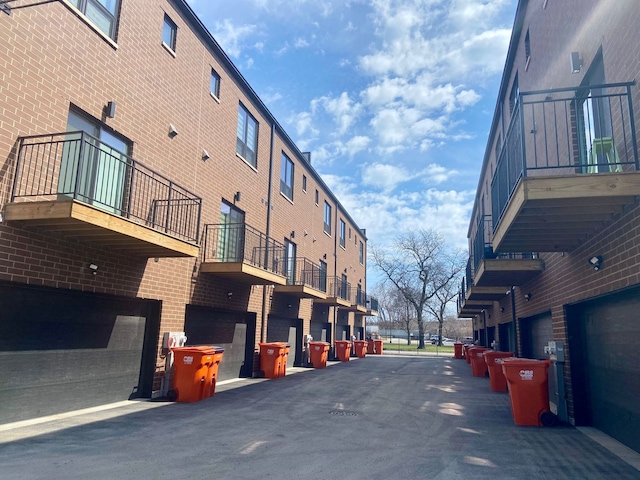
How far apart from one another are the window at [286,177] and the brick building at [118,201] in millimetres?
2274

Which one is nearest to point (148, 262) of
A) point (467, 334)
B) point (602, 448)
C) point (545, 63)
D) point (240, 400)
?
point (240, 400)

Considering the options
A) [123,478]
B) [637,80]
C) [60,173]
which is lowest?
[123,478]

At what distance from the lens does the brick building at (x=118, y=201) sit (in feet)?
21.8

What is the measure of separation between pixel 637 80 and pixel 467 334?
81181 millimetres

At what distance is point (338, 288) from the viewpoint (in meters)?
26.2

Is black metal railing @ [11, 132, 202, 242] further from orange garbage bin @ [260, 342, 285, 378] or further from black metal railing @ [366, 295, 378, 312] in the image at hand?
black metal railing @ [366, 295, 378, 312]

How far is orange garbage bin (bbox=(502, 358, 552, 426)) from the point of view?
287 inches

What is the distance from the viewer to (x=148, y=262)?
924cm

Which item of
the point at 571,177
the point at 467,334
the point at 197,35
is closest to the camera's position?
the point at 571,177

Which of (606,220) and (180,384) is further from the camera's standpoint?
(180,384)

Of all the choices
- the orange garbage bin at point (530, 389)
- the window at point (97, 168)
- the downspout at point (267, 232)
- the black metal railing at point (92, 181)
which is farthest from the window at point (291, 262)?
the orange garbage bin at point (530, 389)

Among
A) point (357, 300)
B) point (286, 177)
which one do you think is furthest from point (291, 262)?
point (357, 300)

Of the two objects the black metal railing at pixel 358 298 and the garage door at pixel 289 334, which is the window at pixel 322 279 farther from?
the black metal railing at pixel 358 298

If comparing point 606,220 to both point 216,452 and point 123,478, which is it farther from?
point 123,478
